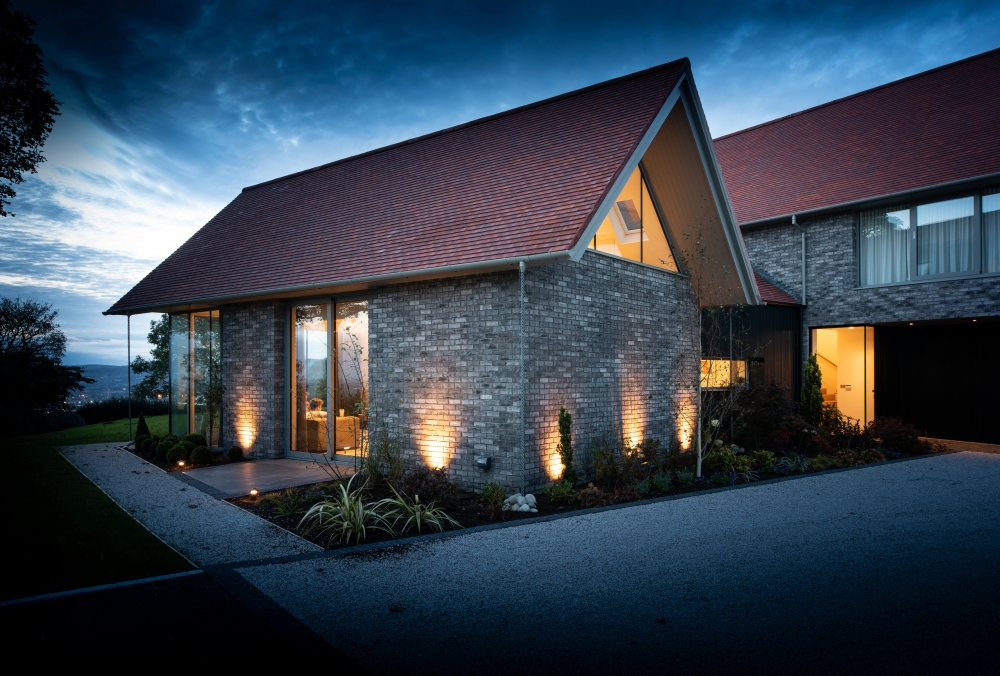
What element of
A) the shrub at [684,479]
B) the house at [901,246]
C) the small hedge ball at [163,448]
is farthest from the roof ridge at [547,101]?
the small hedge ball at [163,448]

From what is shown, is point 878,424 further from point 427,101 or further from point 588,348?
point 427,101

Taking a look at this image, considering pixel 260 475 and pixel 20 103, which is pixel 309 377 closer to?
pixel 260 475

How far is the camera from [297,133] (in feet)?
57.3

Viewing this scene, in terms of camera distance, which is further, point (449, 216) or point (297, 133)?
point (297, 133)

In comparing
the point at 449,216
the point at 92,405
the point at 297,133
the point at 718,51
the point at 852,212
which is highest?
the point at 718,51

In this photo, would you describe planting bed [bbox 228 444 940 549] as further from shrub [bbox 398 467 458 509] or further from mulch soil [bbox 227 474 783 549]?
shrub [bbox 398 467 458 509]

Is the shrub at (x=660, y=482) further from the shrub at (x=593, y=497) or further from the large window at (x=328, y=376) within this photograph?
the large window at (x=328, y=376)

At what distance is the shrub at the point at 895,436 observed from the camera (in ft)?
43.6

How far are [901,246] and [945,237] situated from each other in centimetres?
92

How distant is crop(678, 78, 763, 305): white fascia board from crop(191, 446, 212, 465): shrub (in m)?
10.9

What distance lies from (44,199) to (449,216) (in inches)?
279

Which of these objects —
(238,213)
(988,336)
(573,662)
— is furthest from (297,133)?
(988,336)

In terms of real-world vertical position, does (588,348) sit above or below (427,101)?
below

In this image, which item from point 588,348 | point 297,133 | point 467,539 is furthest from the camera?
point 297,133
